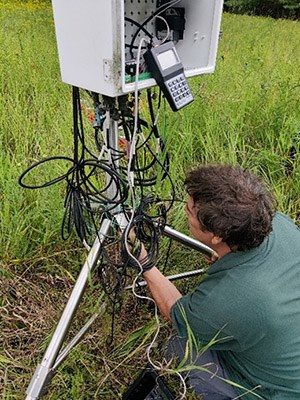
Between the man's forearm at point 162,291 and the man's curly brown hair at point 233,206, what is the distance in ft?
0.77

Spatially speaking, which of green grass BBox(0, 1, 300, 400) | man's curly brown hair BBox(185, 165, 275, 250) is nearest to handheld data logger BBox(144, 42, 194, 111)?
man's curly brown hair BBox(185, 165, 275, 250)

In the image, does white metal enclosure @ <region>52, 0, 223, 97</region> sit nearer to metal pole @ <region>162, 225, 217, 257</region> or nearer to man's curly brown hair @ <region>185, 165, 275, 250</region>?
man's curly brown hair @ <region>185, 165, 275, 250</region>

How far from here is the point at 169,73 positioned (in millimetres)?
992

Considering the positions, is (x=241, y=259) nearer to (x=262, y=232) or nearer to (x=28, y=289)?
(x=262, y=232)

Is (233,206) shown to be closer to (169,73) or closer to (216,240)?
(216,240)

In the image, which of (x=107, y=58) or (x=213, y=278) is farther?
(x=213, y=278)

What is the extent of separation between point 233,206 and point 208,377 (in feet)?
1.88

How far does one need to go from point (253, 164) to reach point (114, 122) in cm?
121

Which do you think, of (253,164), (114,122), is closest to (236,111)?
(253,164)

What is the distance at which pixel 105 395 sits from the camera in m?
1.27

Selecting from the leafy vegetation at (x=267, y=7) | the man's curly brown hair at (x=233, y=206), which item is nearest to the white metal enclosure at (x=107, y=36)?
the man's curly brown hair at (x=233, y=206)

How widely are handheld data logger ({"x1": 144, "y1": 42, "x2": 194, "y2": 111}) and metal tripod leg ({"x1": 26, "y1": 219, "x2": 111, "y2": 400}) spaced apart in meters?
0.45

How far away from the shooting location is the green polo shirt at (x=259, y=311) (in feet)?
3.29

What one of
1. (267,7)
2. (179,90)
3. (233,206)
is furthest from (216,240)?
(267,7)
